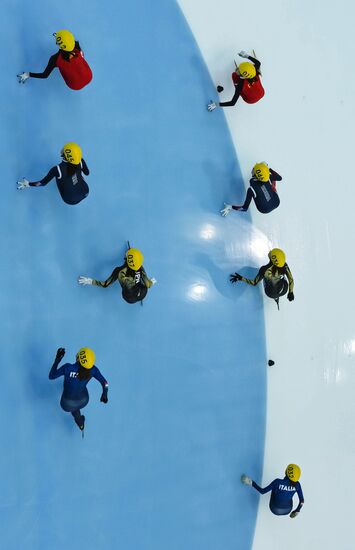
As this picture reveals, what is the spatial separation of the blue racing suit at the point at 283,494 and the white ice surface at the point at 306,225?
44 centimetres

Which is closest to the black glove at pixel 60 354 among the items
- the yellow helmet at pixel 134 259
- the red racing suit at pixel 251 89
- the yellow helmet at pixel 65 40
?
the yellow helmet at pixel 134 259

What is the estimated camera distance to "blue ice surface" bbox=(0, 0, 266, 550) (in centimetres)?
723

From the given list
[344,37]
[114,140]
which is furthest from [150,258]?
[344,37]

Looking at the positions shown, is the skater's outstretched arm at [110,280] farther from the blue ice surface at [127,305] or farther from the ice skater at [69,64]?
the ice skater at [69,64]

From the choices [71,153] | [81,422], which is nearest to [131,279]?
[71,153]

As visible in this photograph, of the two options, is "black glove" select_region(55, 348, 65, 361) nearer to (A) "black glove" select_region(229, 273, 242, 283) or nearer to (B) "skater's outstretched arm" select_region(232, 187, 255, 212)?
(A) "black glove" select_region(229, 273, 242, 283)

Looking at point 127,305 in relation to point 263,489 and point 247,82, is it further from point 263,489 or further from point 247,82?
point 247,82

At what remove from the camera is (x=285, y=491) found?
781 centimetres

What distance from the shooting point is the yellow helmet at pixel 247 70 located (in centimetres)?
767

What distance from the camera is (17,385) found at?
7.18 metres

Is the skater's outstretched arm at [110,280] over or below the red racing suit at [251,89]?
below

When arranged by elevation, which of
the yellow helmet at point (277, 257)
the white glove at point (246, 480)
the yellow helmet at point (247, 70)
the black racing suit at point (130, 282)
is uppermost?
the yellow helmet at point (247, 70)

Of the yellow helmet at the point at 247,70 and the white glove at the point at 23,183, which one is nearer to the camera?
the white glove at the point at 23,183

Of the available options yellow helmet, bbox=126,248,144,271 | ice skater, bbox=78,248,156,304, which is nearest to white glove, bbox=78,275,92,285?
ice skater, bbox=78,248,156,304
